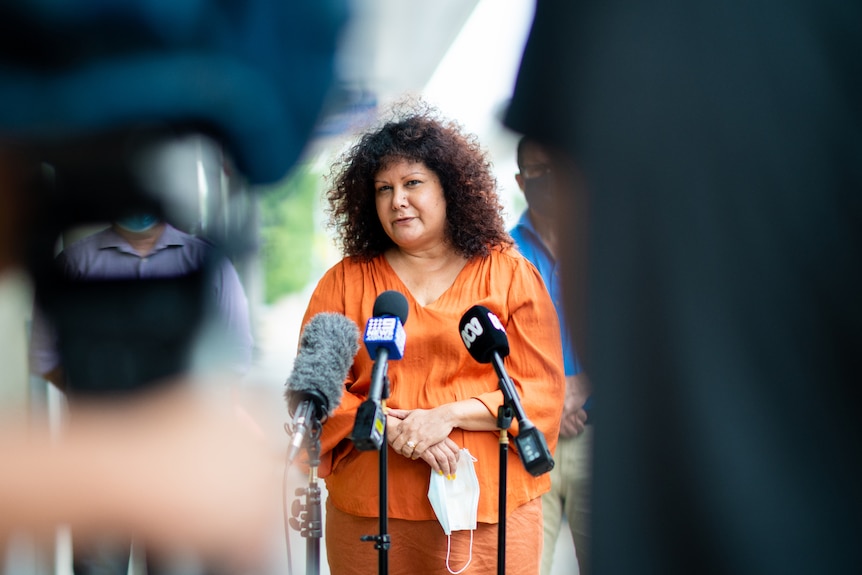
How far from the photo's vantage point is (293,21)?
31.4 inches

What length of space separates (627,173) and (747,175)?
12 centimetres

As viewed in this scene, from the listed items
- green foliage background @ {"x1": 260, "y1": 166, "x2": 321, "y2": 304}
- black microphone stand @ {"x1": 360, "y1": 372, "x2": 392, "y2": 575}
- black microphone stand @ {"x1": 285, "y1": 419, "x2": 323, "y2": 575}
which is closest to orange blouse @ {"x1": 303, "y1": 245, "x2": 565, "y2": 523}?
black microphone stand @ {"x1": 360, "y1": 372, "x2": 392, "y2": 575}

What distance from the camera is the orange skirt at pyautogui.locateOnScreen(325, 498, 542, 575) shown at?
250 centimetres

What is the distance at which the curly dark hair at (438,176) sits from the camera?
2824mm

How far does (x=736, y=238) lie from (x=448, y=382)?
1.78 meters

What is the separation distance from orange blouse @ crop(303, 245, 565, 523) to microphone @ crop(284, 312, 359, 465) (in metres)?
0.42

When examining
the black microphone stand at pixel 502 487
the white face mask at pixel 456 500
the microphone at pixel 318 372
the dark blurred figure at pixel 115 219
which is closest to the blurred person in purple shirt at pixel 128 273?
the dark blurred figure at pixel 115 219

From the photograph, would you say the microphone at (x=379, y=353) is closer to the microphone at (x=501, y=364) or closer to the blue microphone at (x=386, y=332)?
the blue microphone at (x=386, y=332)

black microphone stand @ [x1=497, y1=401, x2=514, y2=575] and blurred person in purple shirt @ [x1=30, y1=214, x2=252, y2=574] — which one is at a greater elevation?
blurred person in purple shirt @ [x1=30, y1=214, x2=252, y2=574]

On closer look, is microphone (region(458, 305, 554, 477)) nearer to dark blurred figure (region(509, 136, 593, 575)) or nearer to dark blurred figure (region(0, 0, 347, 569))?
dark blurred figure (region(509, 136, 593, 575))

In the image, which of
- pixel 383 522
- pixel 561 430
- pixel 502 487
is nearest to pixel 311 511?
pixel 383 522

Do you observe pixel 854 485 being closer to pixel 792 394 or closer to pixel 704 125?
pixel 792 394

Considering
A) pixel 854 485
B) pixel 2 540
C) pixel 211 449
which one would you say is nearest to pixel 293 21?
pixel 211 449

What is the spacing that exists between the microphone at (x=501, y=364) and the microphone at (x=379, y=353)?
0.21m
